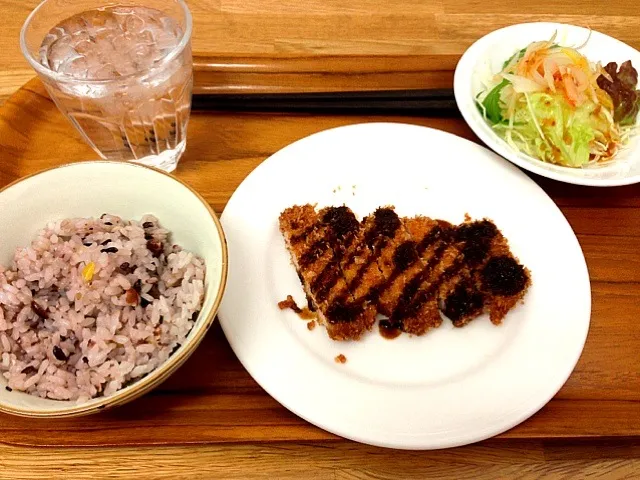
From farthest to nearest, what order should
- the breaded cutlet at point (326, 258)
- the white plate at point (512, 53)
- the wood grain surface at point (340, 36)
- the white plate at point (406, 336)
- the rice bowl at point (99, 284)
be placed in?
the wood grain surface at point (340, 36), the white plate at point (512, 53), the breaded cutlet at point (326, 258), the white plate at point (406, 336), the rice bowl at point (99, 284)

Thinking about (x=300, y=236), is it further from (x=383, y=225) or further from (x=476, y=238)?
(x=476, y=238)

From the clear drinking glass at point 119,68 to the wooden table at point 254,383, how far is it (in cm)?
20

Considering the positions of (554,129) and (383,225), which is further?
(554,129)

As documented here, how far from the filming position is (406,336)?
5.66 ft

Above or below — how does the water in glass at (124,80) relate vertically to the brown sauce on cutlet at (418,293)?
above

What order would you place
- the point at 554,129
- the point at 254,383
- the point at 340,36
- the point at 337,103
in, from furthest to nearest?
1. the point at 340,36
2. the point at 337,103
3. the point at 554,129
4. the point at 254,383

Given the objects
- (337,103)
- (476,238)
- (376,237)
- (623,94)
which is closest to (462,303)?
(476,238)

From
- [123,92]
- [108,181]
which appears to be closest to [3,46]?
[123,92]

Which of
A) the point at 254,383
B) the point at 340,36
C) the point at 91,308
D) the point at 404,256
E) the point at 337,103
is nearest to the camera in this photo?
the point at 91,308

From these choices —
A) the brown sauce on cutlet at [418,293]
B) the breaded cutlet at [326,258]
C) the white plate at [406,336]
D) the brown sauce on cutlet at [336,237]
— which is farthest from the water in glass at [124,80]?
the brown sauce on cutlet at [418,293]

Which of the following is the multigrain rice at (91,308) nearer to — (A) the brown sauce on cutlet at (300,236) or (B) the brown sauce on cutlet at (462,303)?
(A) the brown sauce on cutlet at (300,236)

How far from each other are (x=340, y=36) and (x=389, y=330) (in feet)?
5.83

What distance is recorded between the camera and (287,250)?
75.1 inches

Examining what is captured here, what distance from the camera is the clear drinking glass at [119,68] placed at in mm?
1771
